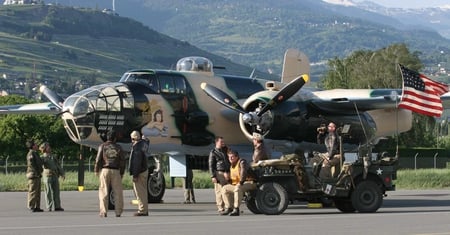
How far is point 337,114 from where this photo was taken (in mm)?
31875

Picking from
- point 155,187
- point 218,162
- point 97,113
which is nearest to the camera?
point 218,162

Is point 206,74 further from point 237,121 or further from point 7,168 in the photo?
point 7,168

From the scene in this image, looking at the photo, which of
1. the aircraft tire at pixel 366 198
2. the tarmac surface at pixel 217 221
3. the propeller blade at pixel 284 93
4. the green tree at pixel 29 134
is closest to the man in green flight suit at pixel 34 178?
the tarmac surface at pixel 217 221

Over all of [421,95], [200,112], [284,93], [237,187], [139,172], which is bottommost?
[237,187]

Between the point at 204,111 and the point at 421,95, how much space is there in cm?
612

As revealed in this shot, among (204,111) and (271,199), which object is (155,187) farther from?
(271,199)

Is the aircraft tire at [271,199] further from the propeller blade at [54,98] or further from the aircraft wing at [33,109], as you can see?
the aircraft wing at [33,109]

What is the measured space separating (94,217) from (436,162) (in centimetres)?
4514

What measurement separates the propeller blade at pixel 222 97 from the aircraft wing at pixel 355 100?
8.79 feet

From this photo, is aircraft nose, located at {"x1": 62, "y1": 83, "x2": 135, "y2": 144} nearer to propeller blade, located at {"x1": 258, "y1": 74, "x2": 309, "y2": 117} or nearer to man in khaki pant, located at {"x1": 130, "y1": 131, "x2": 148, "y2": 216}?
propeller blade, located at {"x1": 258, "y1": 74, "x2": 309, "y2": 117}

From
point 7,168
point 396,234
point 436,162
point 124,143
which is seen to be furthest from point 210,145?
point 436,162

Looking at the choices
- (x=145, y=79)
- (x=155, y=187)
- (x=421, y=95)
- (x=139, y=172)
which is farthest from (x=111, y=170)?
(x=421, y=95)

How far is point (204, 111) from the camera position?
30.3 m

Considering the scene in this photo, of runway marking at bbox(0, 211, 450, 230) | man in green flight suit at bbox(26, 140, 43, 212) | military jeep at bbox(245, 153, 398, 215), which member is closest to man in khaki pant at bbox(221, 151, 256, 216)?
military jeep at bbox(245, 153, 398, 215)
